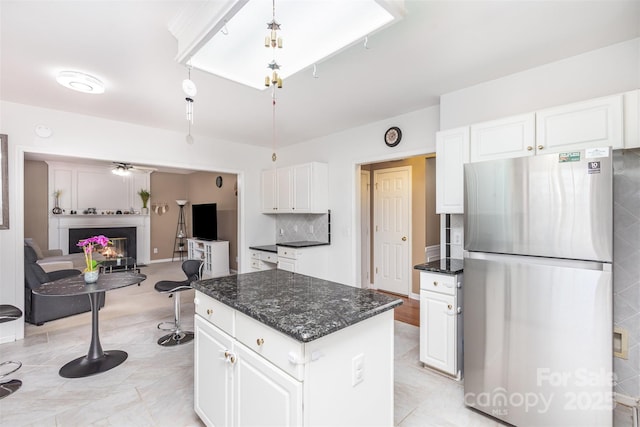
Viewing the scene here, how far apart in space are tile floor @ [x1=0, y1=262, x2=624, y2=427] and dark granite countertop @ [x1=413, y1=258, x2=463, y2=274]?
90cm

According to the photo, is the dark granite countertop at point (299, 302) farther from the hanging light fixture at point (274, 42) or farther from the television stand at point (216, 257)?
the television stand at point (216, 257)

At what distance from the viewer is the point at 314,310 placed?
143 centimetres

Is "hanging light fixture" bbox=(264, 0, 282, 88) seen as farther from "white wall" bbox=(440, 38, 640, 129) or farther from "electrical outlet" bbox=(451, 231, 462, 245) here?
"electrical outlet" bbox=(451, 231, 462, 245)

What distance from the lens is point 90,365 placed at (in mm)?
2656

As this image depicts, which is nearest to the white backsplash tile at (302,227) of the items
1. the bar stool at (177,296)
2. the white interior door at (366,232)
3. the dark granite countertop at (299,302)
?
the white interior door at (366,232)

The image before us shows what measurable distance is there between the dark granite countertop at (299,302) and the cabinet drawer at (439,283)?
39.1 inches

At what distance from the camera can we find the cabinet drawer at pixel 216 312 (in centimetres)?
161

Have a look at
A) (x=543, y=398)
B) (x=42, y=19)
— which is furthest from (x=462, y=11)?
(x=42, y=19)

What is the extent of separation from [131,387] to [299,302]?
1.85 metres

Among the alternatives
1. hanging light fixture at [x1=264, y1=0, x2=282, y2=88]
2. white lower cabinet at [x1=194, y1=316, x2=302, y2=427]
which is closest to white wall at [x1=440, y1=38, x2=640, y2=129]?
hanging light fixture at [x1=264, y1=0, x2=282, y2=88]

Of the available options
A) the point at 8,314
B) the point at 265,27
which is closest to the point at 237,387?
the point at 265,27

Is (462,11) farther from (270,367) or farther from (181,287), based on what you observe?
(181,287)

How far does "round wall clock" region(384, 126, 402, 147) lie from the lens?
11.8 ft

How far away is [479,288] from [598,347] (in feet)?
2.06
